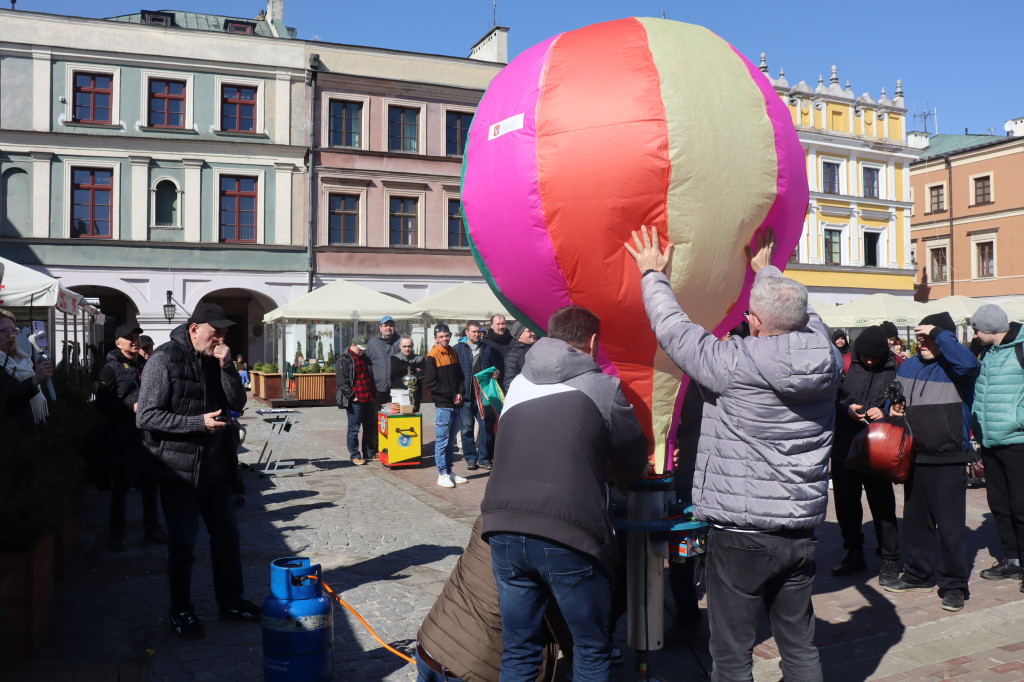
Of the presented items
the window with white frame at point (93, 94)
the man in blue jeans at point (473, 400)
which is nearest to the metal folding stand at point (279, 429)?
the man in blue jeans at point (473, 400)

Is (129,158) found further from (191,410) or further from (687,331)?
(687,331)

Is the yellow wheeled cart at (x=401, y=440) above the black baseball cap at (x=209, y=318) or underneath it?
underneath

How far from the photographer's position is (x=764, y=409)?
318 centimetres

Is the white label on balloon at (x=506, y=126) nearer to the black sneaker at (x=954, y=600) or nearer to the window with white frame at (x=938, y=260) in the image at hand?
the black sneaker at (x=954, y=600)

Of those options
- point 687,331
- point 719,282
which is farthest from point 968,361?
point 687,331

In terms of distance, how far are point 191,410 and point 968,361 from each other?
5.10m

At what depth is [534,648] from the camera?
314 centimetres

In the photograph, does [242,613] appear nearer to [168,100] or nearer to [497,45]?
[168,100]

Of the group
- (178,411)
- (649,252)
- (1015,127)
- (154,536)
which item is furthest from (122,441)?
(1015,127)

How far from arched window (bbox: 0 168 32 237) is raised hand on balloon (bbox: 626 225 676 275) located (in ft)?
85.2

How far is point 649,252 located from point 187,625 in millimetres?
3592

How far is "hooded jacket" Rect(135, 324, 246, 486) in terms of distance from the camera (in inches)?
184

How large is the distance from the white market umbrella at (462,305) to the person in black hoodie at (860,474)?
12331 mm

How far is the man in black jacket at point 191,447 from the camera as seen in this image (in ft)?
15.4
